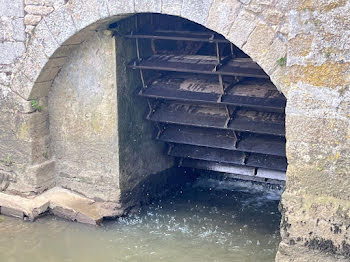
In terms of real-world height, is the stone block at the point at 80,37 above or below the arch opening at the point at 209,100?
above

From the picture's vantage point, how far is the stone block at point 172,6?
Answer: 4.61 meters

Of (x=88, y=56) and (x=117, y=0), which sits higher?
(x=117, y=0)

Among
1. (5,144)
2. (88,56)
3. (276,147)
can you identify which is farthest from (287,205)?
(5,144)

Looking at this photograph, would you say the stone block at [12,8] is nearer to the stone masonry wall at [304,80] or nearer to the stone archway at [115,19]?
the stone archway at [115,19]

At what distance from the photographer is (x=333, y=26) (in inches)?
145

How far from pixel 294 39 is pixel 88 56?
260 centimetres

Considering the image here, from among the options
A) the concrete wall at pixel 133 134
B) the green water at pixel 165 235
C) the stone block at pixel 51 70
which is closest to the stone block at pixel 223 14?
the concrete wall at pixel 133 134

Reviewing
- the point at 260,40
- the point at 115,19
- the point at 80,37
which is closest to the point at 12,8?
the point at 80,37

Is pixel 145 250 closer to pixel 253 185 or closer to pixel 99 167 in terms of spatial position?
pixel 99 167

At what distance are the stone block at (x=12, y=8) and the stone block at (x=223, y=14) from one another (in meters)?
2.23

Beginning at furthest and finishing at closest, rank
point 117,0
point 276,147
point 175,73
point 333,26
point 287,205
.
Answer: point 175,73
point 276,147
point 117,0
point 287,205
point 333,26

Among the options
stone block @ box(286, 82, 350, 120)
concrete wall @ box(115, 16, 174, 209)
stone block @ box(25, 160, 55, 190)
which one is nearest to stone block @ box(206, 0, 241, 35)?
stone block @ box(286, 82, 350, 120)

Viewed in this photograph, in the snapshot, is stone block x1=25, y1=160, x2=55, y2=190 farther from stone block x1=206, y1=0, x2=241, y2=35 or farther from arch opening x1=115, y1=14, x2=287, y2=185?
stone block x1=206, y1=0, x2=241, y2=35

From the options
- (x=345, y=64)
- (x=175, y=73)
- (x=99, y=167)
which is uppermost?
(x=345, y=64)
